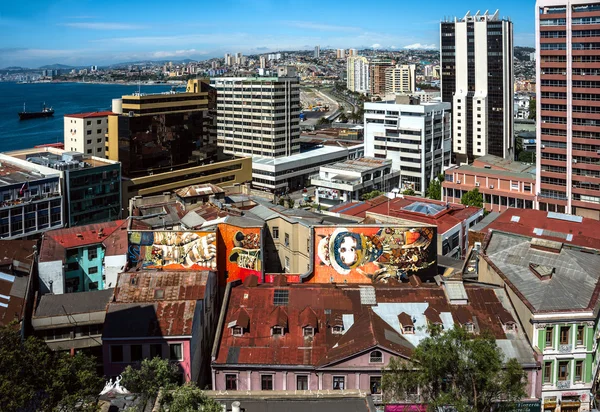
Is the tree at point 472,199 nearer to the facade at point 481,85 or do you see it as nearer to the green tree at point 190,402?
the facade at point 481,85

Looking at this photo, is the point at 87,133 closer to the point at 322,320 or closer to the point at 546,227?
the point at 546,227

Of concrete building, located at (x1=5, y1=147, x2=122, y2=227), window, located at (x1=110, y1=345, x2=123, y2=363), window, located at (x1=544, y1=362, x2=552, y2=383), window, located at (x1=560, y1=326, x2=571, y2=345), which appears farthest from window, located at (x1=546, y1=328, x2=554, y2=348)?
concrete building, located at (x1=5, y1=147, x2=122, y2=227)

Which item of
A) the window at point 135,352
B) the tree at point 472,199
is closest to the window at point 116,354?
the window at point 135,352

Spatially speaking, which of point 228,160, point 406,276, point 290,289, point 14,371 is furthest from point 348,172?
point 14,371

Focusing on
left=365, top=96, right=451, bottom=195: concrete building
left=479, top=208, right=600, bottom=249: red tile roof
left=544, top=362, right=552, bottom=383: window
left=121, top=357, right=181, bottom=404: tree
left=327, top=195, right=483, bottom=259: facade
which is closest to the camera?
left=121, top=357, right=181, bottom=404: tree

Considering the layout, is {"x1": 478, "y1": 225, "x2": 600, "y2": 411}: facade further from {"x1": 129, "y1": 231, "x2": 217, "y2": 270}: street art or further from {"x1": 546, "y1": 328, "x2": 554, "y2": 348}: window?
{"x1": 129, "y1": 231, "x2": 217, "y2": 270}: street art

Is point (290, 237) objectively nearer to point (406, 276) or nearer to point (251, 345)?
point (406, 276)
